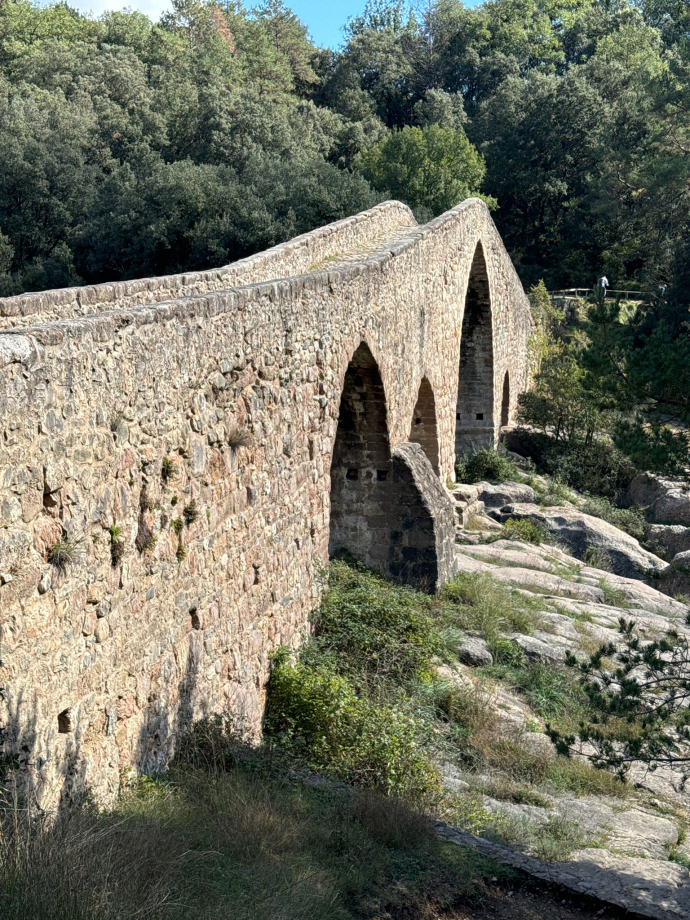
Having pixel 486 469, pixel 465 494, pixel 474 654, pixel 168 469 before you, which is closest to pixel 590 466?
pixel 486 469

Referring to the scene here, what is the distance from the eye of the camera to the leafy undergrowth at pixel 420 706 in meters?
6.58

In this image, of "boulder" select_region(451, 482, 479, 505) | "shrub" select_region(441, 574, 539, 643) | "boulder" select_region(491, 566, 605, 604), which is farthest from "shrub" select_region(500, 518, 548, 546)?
"shrub" select_region(441, 574, 539, 643)

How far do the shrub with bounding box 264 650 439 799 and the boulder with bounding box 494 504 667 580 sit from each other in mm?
8382

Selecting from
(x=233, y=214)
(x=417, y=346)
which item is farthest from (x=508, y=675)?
(x=233, y=214)

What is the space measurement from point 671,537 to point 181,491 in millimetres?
12758

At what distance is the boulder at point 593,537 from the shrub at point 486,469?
6.49 ft

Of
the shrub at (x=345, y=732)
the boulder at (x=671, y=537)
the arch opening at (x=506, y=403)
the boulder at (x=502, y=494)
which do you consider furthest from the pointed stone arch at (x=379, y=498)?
the arch opening at (x=506, y=403)

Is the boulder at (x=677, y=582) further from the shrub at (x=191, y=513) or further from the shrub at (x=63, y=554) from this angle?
the shrub at (x=63, y=554)

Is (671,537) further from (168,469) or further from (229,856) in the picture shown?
(229,856)

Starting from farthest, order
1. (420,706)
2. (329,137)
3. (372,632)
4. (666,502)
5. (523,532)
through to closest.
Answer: (329,137)
(666,502)
(523,532)
(372,632)
(420,706)

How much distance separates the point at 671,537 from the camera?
16797 mm

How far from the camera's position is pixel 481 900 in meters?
5.27

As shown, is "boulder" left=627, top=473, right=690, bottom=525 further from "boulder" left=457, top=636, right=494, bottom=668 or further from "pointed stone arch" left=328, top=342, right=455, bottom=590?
"boulder" left=457, top=636, right=494, bottom=668

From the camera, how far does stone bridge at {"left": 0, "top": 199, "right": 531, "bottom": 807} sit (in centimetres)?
444
